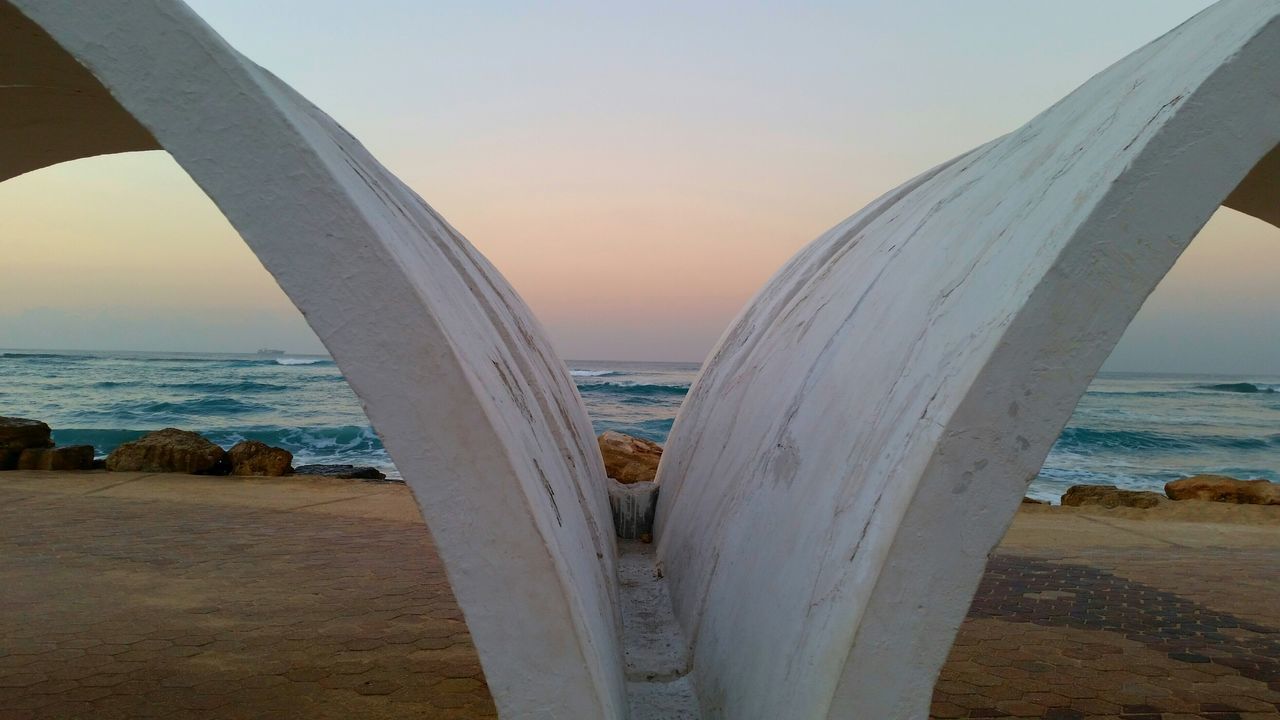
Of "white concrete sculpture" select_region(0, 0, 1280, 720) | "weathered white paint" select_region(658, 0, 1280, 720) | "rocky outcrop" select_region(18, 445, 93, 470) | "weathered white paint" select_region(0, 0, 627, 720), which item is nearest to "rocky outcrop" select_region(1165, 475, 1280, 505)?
"weathered white paint" select_region(658, 0, 1280, 720)

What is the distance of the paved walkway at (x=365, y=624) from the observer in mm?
3758

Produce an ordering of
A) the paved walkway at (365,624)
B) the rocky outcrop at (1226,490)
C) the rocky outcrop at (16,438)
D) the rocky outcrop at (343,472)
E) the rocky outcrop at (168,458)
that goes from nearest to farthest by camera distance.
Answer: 1. the paved walkway at (365,624)
2. the rocky outcrop at (1226,490)
3. the rocky outcrop at (16,438)
4. the rocky outcrop at (168,458)
5. the rocky outcrop at (343,472)

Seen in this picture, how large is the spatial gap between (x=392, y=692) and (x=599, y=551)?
49.8 inches

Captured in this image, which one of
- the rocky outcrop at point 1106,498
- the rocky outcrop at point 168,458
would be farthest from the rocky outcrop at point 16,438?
the rocky outcrop at point 1106,498

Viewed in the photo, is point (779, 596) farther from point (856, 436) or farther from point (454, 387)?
point (454, 387)

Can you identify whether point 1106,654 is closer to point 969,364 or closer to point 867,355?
point 867,355

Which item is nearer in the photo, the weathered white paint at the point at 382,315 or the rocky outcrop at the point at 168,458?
the weathered white paint at the point at 382,315

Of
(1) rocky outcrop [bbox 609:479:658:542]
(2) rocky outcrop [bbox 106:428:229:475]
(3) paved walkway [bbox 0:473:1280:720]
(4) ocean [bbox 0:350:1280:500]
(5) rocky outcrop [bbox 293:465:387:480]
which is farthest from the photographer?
(4) ocean [bbox 0:350:1280:500]

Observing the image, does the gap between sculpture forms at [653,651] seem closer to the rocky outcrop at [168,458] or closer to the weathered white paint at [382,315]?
the weathered white paint at [382,315]

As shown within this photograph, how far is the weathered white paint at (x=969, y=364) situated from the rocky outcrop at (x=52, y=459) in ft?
42.2

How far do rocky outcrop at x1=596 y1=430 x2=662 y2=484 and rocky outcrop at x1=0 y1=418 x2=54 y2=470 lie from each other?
8.77 metres

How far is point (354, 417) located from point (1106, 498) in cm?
2229

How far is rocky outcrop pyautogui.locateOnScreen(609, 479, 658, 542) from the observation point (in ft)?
20.7

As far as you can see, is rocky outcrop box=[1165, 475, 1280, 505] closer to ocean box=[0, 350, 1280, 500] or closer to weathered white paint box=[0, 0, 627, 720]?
ocean box=[0, 350, 1280, 500]
